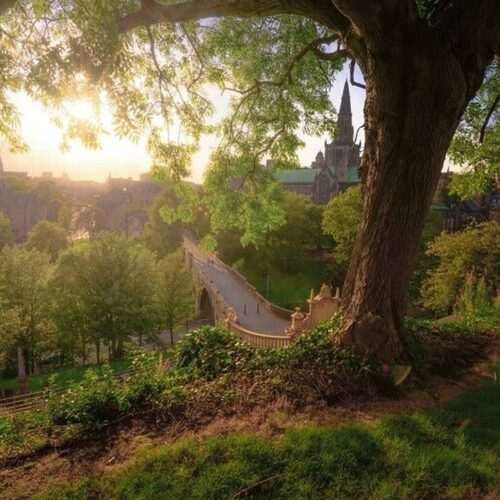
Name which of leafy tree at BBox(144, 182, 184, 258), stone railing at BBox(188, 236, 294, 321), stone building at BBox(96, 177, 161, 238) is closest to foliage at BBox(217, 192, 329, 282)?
stone railing at BBox(188, 236, 294, 321)

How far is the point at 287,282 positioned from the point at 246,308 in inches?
544

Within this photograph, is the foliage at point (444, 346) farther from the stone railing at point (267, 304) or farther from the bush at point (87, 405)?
the stone railing at point (267, 304)

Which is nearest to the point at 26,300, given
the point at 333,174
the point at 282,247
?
the point at 282,247

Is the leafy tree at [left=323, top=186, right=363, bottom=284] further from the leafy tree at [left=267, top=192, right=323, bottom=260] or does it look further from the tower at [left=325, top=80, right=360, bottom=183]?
the tower at [left=325, top=80, right=360, bottom=183]

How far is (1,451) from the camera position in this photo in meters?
3.79

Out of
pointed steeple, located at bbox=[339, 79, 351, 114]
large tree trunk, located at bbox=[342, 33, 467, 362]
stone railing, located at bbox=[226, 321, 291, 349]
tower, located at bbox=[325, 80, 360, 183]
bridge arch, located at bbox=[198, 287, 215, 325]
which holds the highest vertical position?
pointed steeple, located at bbox=[339, 79, 351, 114]

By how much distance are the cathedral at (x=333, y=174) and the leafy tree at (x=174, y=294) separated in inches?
1912

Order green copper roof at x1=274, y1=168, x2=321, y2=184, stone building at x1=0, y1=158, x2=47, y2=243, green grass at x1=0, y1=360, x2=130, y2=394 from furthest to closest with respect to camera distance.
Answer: green copper roof at x1=274, y1=168, x2=321, y2=184 → stone building at x1=0, y1=158, x2=47, y2=243 → green grass at x1=0, y1=360, x2=130, y2=394

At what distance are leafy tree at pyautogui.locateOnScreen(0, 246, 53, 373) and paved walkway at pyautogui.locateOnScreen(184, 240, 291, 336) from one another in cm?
1206

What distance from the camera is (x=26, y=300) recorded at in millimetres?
20219

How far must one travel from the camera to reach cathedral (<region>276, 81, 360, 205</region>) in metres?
76.5

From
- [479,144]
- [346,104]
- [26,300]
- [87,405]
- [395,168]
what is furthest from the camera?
[346,104]

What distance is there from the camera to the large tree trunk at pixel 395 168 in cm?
472

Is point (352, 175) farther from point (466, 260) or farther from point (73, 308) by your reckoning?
point (73, 308)
